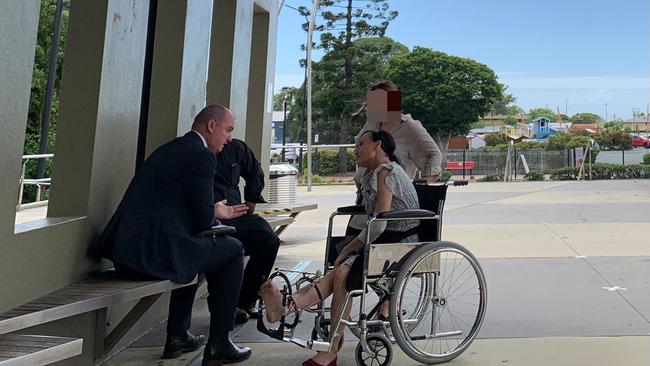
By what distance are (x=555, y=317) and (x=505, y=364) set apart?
41.6 inches

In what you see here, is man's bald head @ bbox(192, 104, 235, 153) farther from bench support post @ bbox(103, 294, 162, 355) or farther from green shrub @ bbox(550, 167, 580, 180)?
green shrub @ bbox(550, 167, 580, 180)

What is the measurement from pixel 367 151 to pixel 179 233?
1.24 metres

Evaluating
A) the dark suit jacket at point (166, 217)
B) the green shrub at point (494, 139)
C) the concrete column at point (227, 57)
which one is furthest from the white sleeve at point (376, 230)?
the green shrub at point (494, 139)

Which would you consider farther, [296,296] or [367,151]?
[367,151]

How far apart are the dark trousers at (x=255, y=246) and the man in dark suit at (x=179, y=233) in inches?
26.8

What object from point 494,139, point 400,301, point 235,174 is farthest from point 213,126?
point 494,139

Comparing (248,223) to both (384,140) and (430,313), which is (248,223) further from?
(430,313)

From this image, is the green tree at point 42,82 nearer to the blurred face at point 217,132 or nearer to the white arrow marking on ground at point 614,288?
the blurred face at point 217,132

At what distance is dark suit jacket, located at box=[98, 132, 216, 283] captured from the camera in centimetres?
285

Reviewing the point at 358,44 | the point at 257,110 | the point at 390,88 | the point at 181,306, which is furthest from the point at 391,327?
the point at 358,44

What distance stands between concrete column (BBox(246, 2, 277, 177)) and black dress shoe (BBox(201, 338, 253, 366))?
330 cm

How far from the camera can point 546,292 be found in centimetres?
472

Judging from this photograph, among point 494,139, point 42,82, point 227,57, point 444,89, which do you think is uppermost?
point 444,89

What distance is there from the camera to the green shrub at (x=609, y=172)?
2489 centimetres
